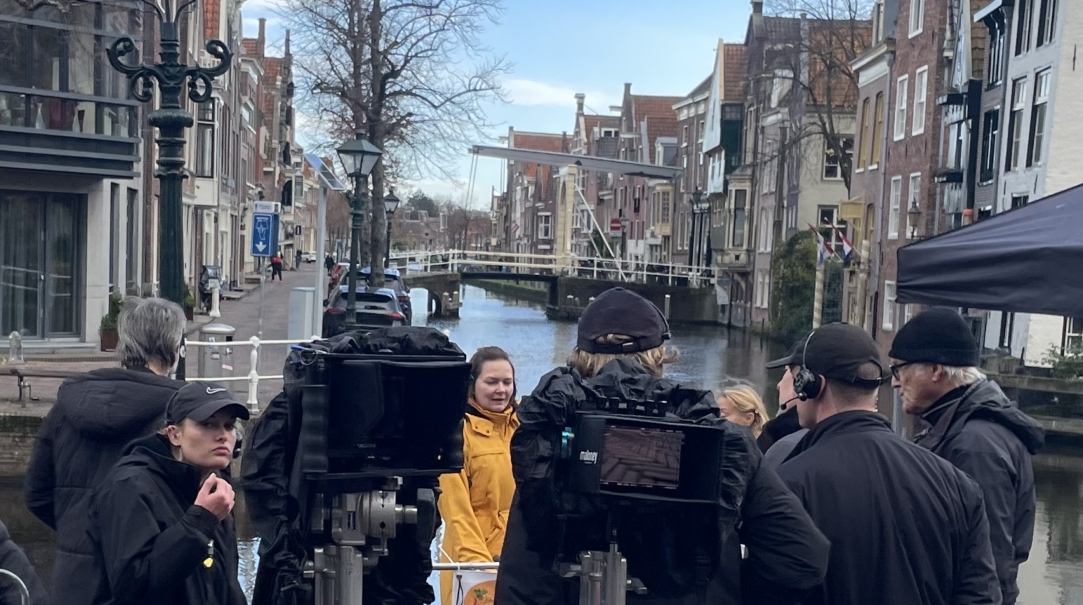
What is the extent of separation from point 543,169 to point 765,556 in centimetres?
9996

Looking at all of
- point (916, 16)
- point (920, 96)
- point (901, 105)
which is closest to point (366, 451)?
point (920, 96)

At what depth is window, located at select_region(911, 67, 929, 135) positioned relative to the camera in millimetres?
30094

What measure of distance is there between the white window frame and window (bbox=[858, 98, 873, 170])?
5002 mm

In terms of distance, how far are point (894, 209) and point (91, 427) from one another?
3034 cm

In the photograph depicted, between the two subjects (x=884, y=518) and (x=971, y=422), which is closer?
(x=884, y=518)

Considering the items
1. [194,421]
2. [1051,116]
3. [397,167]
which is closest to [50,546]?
[194,421]

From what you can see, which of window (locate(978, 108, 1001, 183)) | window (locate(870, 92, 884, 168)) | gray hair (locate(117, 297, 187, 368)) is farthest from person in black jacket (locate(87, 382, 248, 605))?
window (locate(870, 92, 884, 168))

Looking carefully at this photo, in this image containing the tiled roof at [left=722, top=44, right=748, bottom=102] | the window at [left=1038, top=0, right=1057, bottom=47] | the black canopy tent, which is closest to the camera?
the black canopy tent

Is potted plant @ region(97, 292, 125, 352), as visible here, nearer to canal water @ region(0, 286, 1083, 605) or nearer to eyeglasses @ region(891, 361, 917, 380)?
canal water @ region(0, 286, 1083, 605)

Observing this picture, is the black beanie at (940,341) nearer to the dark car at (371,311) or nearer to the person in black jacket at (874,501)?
the person in black jacket at (874,501)

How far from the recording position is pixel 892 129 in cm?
3247

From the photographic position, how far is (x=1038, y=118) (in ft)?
77.6

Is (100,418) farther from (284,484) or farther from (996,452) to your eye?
(996,452)

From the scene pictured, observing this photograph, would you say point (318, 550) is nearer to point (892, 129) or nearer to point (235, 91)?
point (892, 129)
